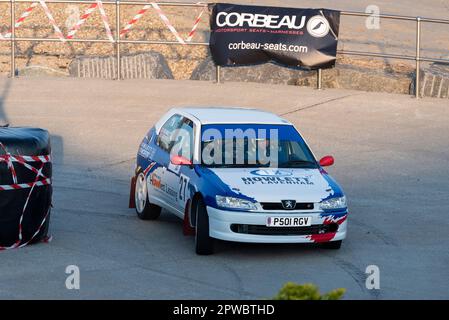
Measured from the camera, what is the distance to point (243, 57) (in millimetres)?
22500

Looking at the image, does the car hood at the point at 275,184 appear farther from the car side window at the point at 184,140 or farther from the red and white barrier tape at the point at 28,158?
the red and white barrier tape at the point at 28,158

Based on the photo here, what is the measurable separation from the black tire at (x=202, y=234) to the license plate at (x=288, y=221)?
672 mm

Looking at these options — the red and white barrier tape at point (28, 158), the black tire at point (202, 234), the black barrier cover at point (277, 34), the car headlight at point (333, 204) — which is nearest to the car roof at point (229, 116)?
the black tire at point (202, 234)

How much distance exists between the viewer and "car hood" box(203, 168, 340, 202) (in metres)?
12.2

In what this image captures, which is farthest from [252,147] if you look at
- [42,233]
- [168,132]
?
[42,233]

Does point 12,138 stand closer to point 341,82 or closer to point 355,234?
point 355,234

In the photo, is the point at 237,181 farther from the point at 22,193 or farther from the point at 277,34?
the point at 277,34

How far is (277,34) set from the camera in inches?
870

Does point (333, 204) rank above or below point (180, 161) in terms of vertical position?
below

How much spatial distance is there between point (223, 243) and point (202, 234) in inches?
34.6

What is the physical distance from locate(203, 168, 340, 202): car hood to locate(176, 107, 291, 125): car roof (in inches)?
35.8

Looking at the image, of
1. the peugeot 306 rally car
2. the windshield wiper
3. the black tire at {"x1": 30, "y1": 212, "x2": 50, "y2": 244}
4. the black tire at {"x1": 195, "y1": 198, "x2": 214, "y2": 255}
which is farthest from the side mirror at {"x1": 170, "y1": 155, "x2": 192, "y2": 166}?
the black tire at {"x1": 30, "y1": 212, "x2": 50, "y2": 244}

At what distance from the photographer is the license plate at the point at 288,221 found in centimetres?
1215

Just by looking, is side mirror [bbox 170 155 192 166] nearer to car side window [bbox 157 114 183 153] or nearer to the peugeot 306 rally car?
the peugeot 306 rally car
